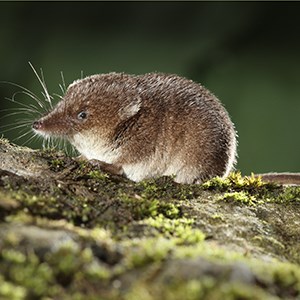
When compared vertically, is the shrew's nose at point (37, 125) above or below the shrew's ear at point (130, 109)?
below

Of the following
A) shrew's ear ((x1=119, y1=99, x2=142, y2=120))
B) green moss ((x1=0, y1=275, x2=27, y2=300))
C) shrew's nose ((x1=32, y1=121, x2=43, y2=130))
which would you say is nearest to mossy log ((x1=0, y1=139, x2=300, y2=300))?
green moss ((x1=0, y1=275, x2=27, y2=300))

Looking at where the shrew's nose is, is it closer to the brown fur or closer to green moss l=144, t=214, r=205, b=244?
the brown fur

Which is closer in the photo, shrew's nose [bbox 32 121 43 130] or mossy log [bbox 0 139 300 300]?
mossy log [bbox 0 139 300 300]

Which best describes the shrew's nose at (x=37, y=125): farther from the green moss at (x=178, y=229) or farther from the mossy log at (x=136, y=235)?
the green moss at (x=178, y=229)

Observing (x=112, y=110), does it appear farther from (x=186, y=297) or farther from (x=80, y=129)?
(x=186, y=297)

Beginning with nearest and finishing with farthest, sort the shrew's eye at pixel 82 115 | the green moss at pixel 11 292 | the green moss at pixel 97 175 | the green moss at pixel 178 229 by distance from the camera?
the green moss at pixel 11 292 → the green moss at pixel 178 229 → the green moss at pixel 97 175 → the shrew's eye at pixel 82 115

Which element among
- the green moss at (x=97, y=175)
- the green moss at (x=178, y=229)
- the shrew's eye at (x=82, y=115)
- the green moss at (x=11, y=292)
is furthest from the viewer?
the shrew's eye at (x=82, y=115)

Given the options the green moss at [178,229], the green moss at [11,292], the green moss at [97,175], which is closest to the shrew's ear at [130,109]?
the green moss at [97,175]

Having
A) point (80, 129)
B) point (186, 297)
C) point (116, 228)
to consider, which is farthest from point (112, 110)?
point (186, 297)
